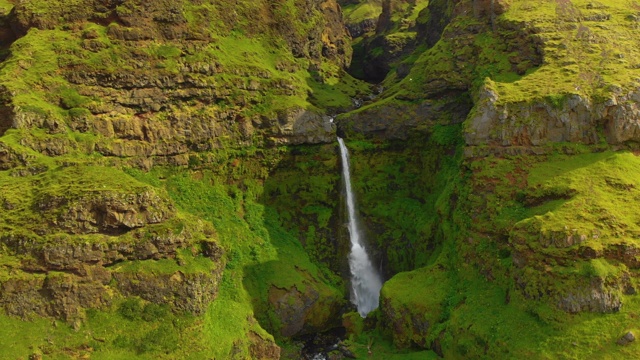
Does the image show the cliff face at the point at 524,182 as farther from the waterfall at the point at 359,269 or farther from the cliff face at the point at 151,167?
the cliff face at the point at 151,167

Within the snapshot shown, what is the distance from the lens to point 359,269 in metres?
46.4

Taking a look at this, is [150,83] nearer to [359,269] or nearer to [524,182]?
[359,269]

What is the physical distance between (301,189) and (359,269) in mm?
9705

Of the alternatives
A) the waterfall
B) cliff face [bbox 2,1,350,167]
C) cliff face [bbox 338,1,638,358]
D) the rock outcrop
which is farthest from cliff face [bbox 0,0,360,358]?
the rock outcrop

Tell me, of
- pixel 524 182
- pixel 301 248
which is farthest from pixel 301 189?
pixel 524 182

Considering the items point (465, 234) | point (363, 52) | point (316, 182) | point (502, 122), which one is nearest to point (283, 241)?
point (316, 182)

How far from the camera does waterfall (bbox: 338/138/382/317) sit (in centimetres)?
4438

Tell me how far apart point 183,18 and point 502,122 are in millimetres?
31569

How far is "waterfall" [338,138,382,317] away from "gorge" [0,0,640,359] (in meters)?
0.22

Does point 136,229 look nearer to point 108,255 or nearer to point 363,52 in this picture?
point 108,255

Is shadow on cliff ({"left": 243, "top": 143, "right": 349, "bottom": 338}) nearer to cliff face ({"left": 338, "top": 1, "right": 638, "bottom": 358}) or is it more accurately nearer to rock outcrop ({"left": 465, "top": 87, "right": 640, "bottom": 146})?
cliff face ({"left": 338, "top": 1, "right": 638, "bottom": 358})

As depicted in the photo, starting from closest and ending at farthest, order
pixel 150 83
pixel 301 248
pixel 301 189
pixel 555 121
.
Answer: pixel 555 121
pixel 150 83
pixel 301 248
pixel 301 189

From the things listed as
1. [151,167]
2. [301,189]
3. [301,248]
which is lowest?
[301,248]

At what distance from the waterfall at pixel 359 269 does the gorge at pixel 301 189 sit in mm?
216
